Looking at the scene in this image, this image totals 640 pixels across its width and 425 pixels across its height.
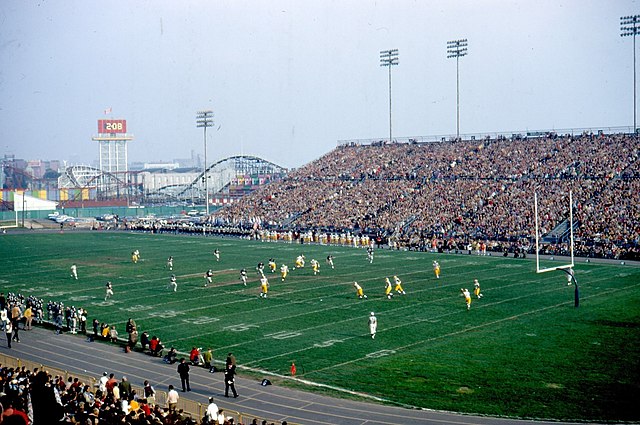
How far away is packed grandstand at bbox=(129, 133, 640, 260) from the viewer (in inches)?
1906

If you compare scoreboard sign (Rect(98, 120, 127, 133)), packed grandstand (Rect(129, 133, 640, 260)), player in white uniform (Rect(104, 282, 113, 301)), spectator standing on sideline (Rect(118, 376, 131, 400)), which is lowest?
spectator standing on sideline (Rect(118, 376, 131, 400))

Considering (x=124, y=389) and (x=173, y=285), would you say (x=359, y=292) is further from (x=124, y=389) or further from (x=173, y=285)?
(x=124, y=389)

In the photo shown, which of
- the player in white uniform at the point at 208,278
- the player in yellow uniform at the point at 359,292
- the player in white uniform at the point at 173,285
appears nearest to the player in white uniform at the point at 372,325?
the player in yellow uniform at the point at 359,292

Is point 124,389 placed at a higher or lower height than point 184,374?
higher

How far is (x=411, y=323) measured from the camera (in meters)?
25.7

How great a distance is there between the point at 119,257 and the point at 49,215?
5260 centimetres

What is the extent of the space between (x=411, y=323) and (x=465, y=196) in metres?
33.8

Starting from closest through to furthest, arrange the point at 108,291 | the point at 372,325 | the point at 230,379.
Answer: the point at 230,379 → the point at 372,325 → the point at 108,291

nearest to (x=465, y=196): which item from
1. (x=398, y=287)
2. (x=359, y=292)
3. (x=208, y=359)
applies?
(x=398, y=287)

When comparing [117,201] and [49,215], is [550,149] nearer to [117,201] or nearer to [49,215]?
[49,215]

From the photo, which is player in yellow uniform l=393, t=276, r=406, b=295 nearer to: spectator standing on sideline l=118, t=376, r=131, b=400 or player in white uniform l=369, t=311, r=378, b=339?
player in white uniform l=369, t=311, r=378, b=339

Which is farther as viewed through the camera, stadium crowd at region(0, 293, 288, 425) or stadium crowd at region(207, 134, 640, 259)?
stadium crowd at region(207, 134, 640, 259)

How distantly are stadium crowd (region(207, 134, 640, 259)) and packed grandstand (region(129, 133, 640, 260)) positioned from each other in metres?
0.10

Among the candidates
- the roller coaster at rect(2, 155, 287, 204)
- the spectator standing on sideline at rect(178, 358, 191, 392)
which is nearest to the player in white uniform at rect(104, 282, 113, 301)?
the spectator standing on sideline at rect(178, 358, 191, 392)
